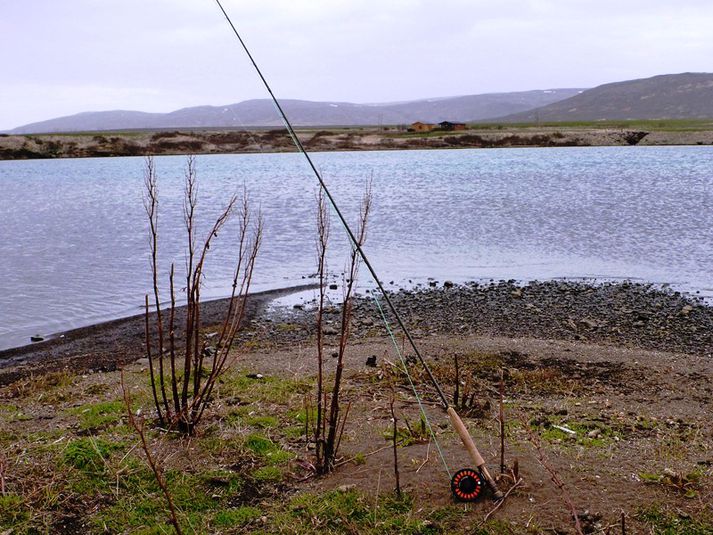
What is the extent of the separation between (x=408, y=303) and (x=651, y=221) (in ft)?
60.7

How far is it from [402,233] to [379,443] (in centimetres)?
2247

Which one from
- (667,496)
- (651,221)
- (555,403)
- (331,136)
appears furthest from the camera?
(331,136)

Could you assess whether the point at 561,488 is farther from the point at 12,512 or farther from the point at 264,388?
the point at 264,388

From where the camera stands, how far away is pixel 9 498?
17.1 ft

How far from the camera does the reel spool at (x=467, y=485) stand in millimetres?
4867

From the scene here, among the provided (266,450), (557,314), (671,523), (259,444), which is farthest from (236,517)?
(557,314)

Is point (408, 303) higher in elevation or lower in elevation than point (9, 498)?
lower

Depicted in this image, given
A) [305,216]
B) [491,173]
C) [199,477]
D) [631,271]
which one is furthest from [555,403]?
[491,173]

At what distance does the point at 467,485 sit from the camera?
4.88 meters

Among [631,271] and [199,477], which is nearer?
[199,477]

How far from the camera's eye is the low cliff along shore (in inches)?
194

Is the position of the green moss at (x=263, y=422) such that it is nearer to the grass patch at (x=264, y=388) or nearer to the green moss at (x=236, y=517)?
the grass patch at (x=264, y=388)

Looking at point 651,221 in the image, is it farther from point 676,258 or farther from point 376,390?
point 376,390

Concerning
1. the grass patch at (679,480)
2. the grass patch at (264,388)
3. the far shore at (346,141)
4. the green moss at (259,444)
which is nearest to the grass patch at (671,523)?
the grass patch at (679,480)
